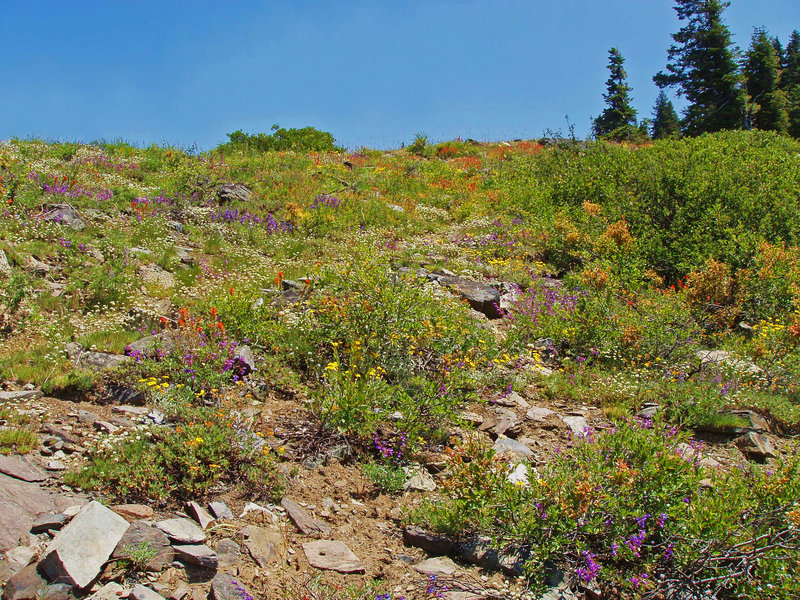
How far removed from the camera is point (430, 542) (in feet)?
13.8

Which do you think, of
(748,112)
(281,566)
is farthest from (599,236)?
(748,112)

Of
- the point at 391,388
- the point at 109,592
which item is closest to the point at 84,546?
the point at 109,592

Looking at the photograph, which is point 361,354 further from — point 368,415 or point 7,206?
point 7,206

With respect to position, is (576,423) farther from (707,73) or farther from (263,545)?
(707,73)

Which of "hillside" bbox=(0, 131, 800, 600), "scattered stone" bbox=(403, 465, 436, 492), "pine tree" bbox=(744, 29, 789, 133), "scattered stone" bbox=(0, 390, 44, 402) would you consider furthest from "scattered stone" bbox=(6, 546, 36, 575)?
"pine tree" bbox=(744, 29, 789, 133)

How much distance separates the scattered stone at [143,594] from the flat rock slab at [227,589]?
1.00 ft

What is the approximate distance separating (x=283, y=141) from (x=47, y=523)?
19741mm

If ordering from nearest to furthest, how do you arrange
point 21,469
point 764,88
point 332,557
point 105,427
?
point 332,557 → point 21,469 → point 105,427 → point 764,88

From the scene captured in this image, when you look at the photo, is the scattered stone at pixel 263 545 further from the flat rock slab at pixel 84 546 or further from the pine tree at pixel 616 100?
the pine tree at pixel 616 100

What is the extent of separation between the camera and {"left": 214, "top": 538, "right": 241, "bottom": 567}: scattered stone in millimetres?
3631

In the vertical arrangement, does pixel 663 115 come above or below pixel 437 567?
above

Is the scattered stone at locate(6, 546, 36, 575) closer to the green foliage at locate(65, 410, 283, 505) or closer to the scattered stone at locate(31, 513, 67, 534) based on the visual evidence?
the scattered stone at locate(31, 513, 67, 534)

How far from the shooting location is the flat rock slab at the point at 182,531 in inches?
144

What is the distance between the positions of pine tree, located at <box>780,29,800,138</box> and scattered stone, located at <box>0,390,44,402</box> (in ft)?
162
